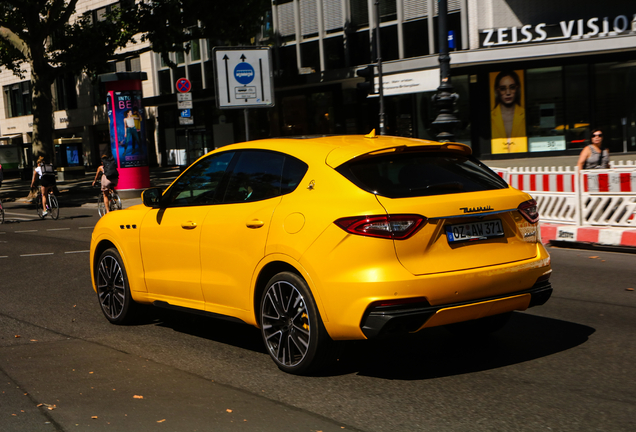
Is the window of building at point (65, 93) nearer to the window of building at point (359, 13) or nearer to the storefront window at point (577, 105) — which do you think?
the window of building at point (359, 13)

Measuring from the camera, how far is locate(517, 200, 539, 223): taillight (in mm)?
5070

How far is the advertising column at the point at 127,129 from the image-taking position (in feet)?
85.5

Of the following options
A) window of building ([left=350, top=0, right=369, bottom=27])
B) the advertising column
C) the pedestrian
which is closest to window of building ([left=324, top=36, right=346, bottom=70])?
window of building ([left=350, top=0, right=369, bottom=27])

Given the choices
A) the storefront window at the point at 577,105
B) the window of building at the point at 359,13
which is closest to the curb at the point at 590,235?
the storefront window at the point at 577,105

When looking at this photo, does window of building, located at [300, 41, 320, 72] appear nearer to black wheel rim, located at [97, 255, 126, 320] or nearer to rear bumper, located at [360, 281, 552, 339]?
black wheel rim, located at [97, 255, 126, 320]

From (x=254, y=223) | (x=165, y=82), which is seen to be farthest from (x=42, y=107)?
(x=254, y=223)

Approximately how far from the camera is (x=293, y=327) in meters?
5.01

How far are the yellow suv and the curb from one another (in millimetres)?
6025

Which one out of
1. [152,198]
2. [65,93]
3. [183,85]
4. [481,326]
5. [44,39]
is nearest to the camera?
[481,326]

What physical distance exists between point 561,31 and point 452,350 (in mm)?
23500

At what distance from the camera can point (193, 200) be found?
6047mm

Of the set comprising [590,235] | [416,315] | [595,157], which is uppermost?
[595,157]

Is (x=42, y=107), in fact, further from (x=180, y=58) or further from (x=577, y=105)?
(x=577, y=105)

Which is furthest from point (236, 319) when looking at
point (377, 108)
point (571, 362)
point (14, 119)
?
point (14, 119)
